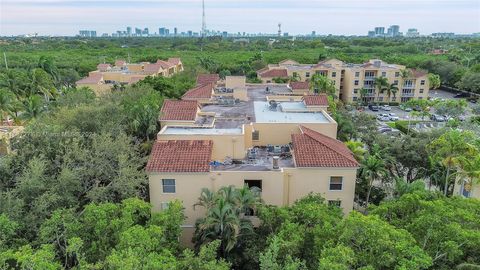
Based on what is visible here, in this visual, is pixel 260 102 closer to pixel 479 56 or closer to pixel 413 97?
pixel 413 97

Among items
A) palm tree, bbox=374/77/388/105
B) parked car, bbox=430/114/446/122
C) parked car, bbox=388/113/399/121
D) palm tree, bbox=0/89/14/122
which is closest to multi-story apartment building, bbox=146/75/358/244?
palm tree, bbox=0/89/14/122

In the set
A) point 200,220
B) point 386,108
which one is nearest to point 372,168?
point 200,220


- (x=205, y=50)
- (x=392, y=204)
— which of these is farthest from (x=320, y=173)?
(x=205, y=50)

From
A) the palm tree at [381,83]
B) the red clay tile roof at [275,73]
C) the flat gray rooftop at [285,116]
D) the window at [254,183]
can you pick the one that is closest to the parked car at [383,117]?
the palm tree at [381,83]

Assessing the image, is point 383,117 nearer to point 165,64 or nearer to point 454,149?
point 165,64

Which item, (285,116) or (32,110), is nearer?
(285,116)

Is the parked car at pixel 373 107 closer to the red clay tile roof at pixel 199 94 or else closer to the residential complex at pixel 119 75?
the residential complex at pixel 119 75

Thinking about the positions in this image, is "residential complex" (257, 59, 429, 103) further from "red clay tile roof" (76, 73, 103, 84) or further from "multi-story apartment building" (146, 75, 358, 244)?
"multi-story apartment building" (146, 75, 358, 244)
